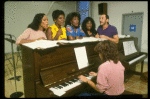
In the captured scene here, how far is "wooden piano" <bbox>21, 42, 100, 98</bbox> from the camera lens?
146cm

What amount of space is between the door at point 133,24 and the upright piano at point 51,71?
5.10m

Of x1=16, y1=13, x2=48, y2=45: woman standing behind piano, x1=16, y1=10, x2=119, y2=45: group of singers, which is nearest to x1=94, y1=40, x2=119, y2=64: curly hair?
x1=16, y1=10, x2=119, y2=45: group of singers

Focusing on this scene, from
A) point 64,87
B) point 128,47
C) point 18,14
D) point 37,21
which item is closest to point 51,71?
point 64,87

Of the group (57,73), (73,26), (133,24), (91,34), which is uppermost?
(133,24)

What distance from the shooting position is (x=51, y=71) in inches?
61.6

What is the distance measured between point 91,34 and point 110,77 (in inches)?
67.4

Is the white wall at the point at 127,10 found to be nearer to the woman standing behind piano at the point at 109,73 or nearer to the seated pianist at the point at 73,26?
the seated pianist at the point at 73,26

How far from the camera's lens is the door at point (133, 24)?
5.69 m

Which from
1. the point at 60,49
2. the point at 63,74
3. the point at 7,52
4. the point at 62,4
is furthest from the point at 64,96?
the point at 62,4

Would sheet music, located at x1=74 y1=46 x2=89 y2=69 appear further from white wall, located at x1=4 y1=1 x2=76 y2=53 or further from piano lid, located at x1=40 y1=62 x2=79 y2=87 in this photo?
white wall, located at x1=4 y1=1 x2=76 y2=53

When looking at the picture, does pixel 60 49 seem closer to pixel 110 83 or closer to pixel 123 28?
pixel 110 83

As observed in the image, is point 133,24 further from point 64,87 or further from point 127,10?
point 64,87

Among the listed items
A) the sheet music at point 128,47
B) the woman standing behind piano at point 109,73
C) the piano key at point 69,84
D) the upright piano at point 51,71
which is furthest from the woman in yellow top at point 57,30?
the sheet music at point 128,47

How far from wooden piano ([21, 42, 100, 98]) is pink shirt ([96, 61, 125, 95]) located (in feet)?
1.11
